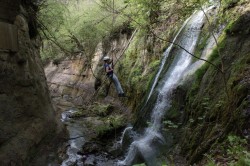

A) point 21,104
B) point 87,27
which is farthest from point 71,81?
point 21,104

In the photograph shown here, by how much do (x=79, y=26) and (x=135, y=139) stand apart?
45.1 ft

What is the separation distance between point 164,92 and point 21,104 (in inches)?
207

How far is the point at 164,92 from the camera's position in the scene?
34.7ft

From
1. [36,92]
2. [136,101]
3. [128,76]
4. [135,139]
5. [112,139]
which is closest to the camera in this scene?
[36,92]

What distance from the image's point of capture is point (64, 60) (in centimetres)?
3011

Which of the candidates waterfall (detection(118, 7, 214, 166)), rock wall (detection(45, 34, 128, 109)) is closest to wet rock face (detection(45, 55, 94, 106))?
rock wall (detection(45, 34, 128, 109))

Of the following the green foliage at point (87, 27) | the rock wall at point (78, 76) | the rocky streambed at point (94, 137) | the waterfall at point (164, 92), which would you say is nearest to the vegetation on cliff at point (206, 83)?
the waterfall at point (164, 92)

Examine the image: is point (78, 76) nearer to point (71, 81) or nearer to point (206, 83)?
point (71, 81)

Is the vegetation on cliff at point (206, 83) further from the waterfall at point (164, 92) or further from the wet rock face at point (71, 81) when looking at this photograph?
the wet rock face at point (71, 81)

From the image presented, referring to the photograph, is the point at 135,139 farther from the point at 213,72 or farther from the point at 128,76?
the point at 128,76

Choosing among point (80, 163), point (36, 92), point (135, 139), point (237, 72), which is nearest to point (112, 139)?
point (135, 139)

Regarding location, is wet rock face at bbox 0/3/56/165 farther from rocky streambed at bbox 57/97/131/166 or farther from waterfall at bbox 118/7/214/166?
waterfall at bbox 118/7/214/166

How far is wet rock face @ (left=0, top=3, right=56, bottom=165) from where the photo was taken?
20.1ft

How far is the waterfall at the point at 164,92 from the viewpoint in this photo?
8.99 meters
